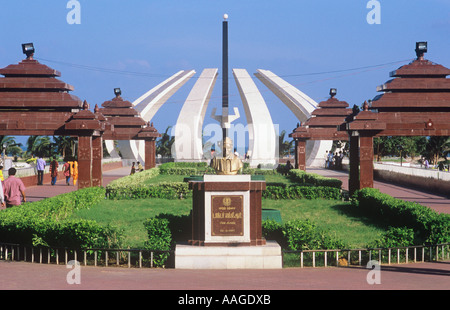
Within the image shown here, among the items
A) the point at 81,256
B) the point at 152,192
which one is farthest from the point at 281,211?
the point at 81,256

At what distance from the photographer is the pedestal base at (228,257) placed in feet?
28.8

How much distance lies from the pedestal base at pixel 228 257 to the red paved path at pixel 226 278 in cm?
32

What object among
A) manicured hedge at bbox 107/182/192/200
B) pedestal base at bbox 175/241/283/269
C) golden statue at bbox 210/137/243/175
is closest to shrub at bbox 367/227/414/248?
pedestal base at bbox 175/241/283/269

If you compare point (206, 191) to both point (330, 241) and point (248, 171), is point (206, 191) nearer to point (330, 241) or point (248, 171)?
point (330, 241)

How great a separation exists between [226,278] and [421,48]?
1556cm

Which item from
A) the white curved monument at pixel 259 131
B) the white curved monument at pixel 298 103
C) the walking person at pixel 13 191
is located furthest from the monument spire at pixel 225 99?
the walking person at pixel 13 191

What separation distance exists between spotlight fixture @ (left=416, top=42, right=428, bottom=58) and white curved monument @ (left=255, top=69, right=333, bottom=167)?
27824mm

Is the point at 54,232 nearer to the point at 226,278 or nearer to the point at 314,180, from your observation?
the point at 226,278

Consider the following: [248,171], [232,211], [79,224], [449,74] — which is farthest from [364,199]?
[248,171]

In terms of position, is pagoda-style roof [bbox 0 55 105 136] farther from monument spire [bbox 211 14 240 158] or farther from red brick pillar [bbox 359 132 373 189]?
monument spire [bbox 211 14 240 158]

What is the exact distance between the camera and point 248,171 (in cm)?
3359

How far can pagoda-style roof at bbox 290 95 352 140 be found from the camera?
32.4 metres

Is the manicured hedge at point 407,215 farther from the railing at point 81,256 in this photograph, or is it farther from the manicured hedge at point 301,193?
the railing at point 81,256

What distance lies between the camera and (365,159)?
62.1 feet
